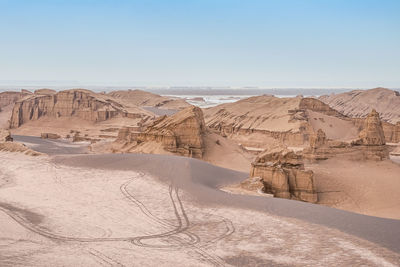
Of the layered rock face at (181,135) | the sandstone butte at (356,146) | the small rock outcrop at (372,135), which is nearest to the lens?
the sandstone butte at (356,146)

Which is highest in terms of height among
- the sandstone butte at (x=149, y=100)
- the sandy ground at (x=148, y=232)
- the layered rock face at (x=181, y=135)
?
the sandstone butte at (x=149, y=100)

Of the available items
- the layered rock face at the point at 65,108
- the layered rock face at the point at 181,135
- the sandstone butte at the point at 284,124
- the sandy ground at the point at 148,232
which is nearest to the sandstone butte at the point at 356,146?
the layered rock face at the point at 181,135

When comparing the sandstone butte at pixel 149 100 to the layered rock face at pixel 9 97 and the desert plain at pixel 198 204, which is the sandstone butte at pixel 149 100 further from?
the desert plain at pixel 198 204

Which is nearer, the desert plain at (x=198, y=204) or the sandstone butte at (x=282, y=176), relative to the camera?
the desert plain at (x=198, y=204)

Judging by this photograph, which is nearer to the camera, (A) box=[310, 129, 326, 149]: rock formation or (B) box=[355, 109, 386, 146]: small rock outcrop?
(A) box=[310, 129, 326, 149]: rock formation

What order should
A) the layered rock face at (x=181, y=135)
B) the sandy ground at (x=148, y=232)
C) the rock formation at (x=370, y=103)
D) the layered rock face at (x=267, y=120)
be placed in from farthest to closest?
1. the rock formation at (x=370, y=103)
2. the layered rock face at (x=267, y=120)
3. the layered rock face at (x=181, y=135)
4. the sandy ground at (x=148, y=232)

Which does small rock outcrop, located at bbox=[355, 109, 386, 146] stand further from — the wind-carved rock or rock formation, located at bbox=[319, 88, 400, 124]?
rock formation, located at bbox=[319, 88, 400, 124]

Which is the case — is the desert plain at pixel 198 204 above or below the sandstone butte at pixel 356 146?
below

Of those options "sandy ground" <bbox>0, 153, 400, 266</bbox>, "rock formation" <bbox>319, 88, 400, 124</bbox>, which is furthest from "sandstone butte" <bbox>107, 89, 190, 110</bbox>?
"sandy ground" <bbox>0, 153, 400, 266</bbox>
